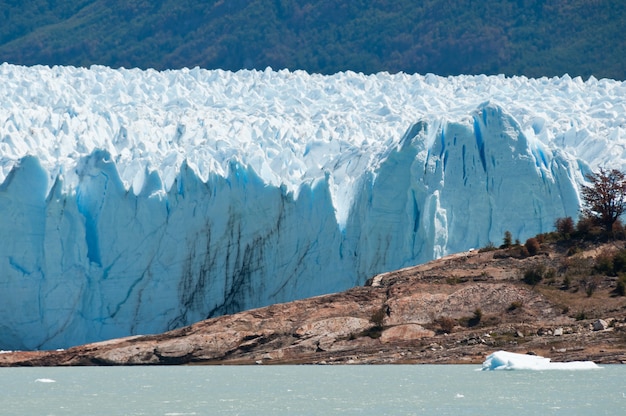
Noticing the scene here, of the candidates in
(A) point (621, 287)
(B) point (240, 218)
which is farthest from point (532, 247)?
(B) point (240, 218)

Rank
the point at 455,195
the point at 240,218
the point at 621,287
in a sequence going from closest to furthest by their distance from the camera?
the point at 621,287
the point at 455,195
the point at 240,218

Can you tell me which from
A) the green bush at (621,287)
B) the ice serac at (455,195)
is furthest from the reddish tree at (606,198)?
the green bush at (621,287)

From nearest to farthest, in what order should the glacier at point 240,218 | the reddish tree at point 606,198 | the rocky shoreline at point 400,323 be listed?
the rocky shoreline at point 400,323 → the reddish tree at point 606,198 → the glacier at point 240,218

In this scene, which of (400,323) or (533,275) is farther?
(533,275)

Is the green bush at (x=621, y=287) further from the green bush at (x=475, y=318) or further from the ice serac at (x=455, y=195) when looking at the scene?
the ice serac at (x=455, y=195)

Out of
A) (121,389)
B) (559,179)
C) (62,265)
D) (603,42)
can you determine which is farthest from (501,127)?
(603,42)

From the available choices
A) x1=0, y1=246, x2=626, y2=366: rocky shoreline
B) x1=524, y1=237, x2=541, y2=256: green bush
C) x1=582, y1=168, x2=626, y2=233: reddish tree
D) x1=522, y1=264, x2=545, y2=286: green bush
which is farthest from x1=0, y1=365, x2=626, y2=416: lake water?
x1=582, y1=168, x2=626, y2=233: reddish tree

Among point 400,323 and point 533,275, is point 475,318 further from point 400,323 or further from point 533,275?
point 533,275
